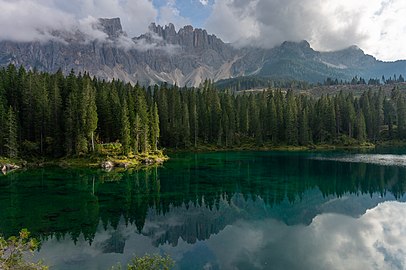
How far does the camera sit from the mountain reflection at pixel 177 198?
36781 millimetres

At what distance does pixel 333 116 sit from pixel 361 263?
131m

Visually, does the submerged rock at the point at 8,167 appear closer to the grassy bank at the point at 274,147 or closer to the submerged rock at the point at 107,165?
the submerged rock at the point at 107,165

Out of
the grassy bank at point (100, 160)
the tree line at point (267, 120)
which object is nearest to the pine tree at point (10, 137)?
the grassy bank at point (100, 160)

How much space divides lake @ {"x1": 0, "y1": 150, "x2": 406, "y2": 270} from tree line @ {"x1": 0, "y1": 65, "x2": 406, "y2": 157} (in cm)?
2027

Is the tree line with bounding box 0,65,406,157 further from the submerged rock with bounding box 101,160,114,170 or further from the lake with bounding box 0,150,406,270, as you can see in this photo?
the lake with bounding box 0,150,406,270

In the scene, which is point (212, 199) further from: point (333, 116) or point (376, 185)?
point (333, 116)

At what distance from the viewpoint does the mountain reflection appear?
36781 millimetres

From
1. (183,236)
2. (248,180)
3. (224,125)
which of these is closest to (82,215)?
(183,236)

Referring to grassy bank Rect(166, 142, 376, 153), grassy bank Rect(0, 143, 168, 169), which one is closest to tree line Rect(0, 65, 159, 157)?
grassy bank Rect(0, 143, 168, 169)

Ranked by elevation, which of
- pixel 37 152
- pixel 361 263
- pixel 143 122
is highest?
pixel 143 122

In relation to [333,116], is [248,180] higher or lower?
lower

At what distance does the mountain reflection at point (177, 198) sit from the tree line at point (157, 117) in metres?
18.2

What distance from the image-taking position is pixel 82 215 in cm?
4009

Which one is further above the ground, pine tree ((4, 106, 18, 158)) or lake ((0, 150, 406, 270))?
pine tree ((4, 106, 18, 158))
